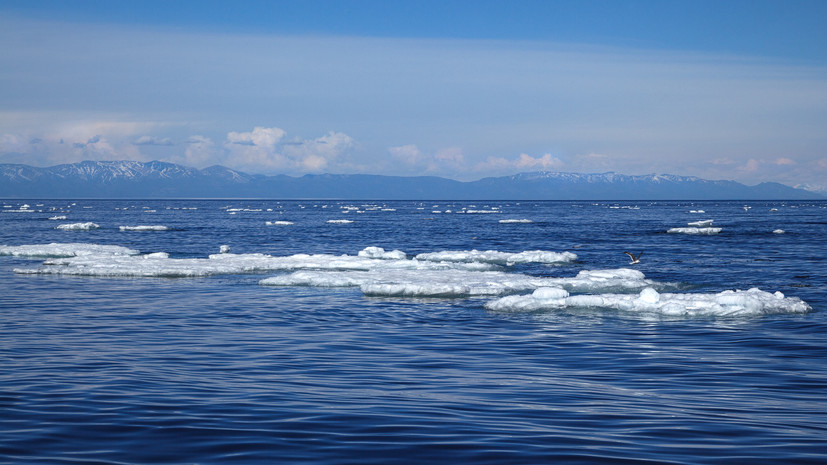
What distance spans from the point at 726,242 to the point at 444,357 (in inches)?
1652

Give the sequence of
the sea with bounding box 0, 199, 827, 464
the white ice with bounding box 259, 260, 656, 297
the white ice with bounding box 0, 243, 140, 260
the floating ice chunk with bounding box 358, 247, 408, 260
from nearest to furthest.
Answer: the sea with bounding box 0, 199, 827, 464, the white ice with bounding box 259, 260, 656, 297, the floating ice chunk with bounding box 358, 247, 408, 260, the white ice with bounding box 0, 243, 140, 260

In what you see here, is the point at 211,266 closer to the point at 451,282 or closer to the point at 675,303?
the point at 451,282

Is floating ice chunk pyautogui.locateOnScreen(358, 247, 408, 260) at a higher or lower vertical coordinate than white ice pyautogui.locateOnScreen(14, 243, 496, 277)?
higher

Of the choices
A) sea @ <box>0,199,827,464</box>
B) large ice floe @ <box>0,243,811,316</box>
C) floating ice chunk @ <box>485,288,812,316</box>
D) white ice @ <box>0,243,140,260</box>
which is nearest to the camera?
sea @ <box>0,199,827,464</box>

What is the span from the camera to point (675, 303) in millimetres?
18734

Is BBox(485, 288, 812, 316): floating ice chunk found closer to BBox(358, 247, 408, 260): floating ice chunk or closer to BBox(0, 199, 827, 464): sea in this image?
BBox(0, 199, 827, 464): sea

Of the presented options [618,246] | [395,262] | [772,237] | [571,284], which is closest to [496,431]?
[571,284]

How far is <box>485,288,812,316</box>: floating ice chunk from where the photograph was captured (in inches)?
730

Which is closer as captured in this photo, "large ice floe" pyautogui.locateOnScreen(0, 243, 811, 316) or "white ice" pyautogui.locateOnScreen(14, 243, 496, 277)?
"large ice floe" pyautogui.locateOnScreen(0, 243, 811, 316)

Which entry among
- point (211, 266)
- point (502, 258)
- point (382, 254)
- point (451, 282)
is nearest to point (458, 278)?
point (451, 282)

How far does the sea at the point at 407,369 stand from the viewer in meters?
8.08

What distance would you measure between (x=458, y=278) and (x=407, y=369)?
496 inches

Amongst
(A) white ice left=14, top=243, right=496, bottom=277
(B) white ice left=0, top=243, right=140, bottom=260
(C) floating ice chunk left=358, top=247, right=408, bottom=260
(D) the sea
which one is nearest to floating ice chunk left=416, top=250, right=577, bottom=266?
(C) floating ice chunk left=358, top=247, right=408, bottom=260

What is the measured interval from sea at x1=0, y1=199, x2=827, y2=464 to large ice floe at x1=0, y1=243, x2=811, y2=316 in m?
0.09
